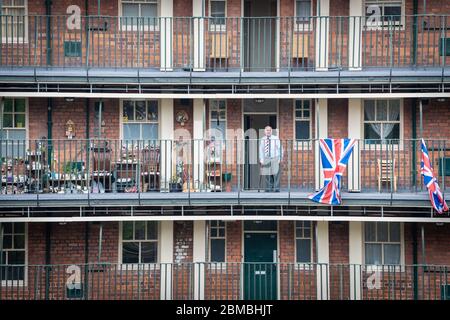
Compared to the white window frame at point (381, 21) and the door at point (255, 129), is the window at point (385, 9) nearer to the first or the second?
the white window frame at point (381, 21)

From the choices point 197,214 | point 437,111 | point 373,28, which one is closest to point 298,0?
point 373,28

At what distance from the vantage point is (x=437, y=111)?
81.1 ft

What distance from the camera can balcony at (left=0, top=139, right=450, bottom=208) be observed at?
23.3 meters

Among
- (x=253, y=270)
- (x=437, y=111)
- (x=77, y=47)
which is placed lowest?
(x=253, y=270)

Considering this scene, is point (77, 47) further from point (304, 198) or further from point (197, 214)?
point (304, 198)

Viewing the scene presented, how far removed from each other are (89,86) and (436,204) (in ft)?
27.4

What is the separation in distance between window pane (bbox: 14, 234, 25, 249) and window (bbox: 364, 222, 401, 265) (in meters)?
8.08

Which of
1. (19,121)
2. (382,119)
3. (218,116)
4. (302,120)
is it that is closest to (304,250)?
(302,120)

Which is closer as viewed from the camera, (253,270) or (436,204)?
(436,204)

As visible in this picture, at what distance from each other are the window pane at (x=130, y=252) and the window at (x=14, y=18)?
18.0 feet

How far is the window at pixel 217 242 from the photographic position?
2483cm

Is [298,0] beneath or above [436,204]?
above

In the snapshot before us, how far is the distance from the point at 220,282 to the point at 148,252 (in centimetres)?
206

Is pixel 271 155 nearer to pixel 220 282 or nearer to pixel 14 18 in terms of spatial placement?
pixel 220 282
